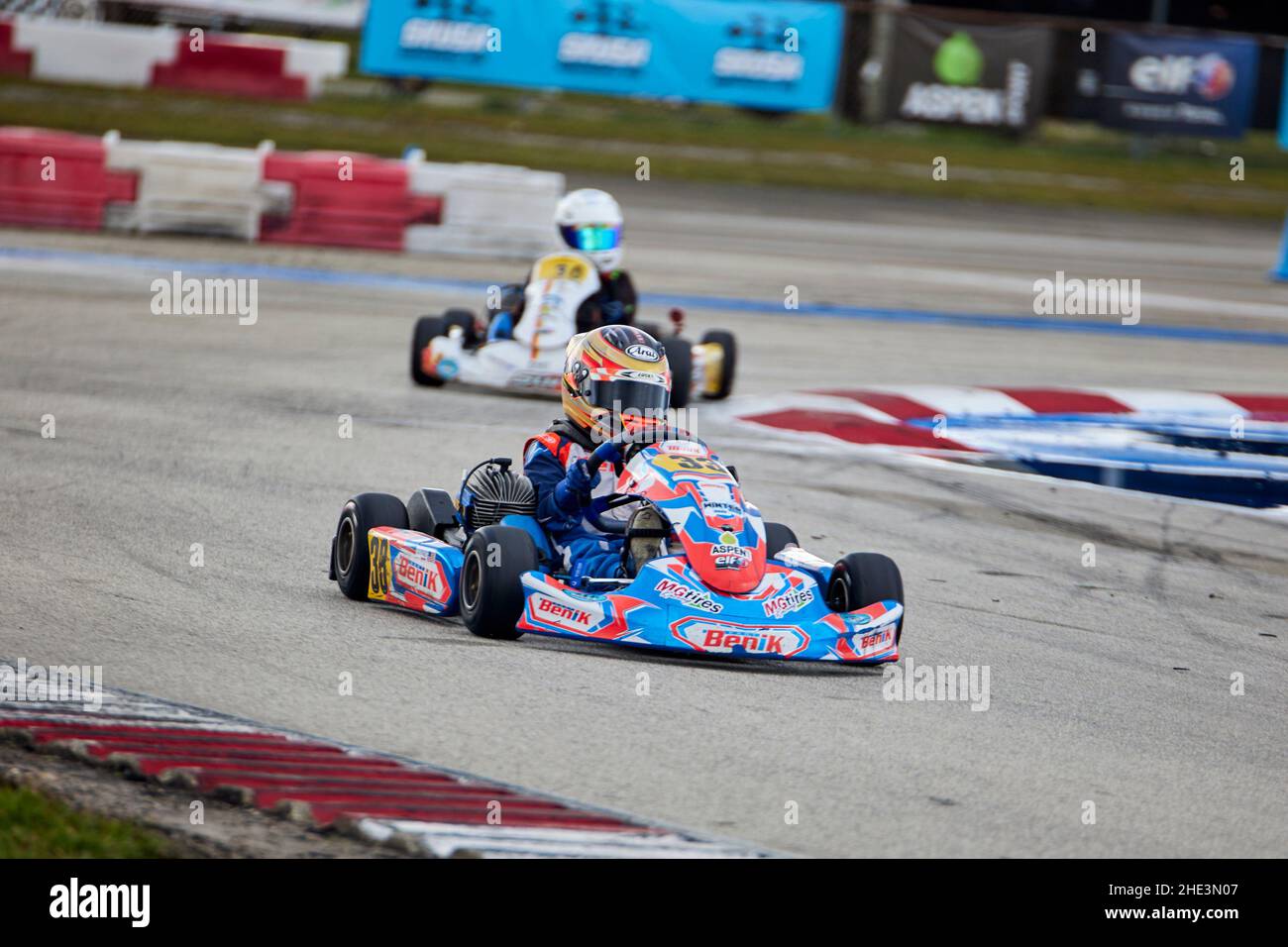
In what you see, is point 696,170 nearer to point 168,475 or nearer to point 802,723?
point 168,475

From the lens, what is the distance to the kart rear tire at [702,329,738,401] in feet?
38.1

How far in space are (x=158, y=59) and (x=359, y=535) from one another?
68.5ft

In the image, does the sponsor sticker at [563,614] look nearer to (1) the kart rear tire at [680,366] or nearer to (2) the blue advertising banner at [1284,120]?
(1) the kart rear tire at [680,366]

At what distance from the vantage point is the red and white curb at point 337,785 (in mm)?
4238

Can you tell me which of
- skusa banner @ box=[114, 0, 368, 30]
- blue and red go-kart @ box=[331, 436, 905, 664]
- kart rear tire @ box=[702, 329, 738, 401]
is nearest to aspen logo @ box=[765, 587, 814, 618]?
blue and red go-kart @ box=[331, 436, 905, 664]

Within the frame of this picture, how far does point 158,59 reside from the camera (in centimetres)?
2611

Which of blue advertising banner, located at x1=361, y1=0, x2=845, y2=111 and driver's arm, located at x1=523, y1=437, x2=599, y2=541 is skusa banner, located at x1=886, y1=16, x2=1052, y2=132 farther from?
driver's arm, located at x1=523, y1=437, x2=599, y2=541

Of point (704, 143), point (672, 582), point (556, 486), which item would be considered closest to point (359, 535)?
point (556, 486)

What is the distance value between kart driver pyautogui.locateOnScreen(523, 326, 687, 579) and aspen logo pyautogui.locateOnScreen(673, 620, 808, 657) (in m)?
0.48

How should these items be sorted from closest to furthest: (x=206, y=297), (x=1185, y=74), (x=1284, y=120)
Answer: (x=206, y=297), (x=1284, y=120), (x=1185, y=74)

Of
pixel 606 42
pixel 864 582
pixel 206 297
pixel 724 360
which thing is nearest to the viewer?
pixel 864 582

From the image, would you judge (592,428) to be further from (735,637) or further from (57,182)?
(57,182)
